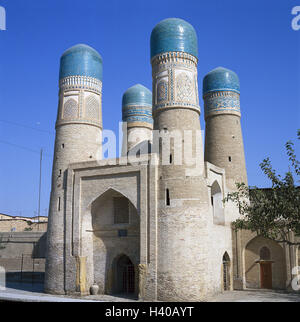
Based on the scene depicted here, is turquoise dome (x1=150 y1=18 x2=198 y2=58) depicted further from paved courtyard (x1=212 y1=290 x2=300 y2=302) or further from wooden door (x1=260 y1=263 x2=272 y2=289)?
paved courtyard (x1=212 y1=290 x2=300 y2=302)

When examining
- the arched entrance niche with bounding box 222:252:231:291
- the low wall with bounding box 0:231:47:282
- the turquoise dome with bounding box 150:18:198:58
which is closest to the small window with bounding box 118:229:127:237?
the arched entrance niche with bounding box 222:252:231:291

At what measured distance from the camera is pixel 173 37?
1928 cm

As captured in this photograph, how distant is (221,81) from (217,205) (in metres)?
7.50

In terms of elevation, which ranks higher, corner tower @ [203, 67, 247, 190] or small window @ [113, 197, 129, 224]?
corner tower @ [203, 67, 247, 190]

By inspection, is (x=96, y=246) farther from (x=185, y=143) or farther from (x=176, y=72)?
(x=176, y=72)

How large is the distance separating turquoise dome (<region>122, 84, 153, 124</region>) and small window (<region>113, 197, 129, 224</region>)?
327 inches

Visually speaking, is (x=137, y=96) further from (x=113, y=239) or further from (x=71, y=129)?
(x=113, y=239)

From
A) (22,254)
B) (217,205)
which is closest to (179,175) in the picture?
(217,205)

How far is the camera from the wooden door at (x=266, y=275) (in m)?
20.7

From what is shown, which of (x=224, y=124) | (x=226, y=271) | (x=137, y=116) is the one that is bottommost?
(x=226, y=271)

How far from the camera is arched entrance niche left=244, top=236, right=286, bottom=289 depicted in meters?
20.4

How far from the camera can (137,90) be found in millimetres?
27625

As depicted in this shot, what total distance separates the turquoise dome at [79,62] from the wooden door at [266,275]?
42.6 ft

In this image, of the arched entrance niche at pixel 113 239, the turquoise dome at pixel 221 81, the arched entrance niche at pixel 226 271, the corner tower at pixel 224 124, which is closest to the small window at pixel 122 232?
the arched entrance niche at pixel 113 239
